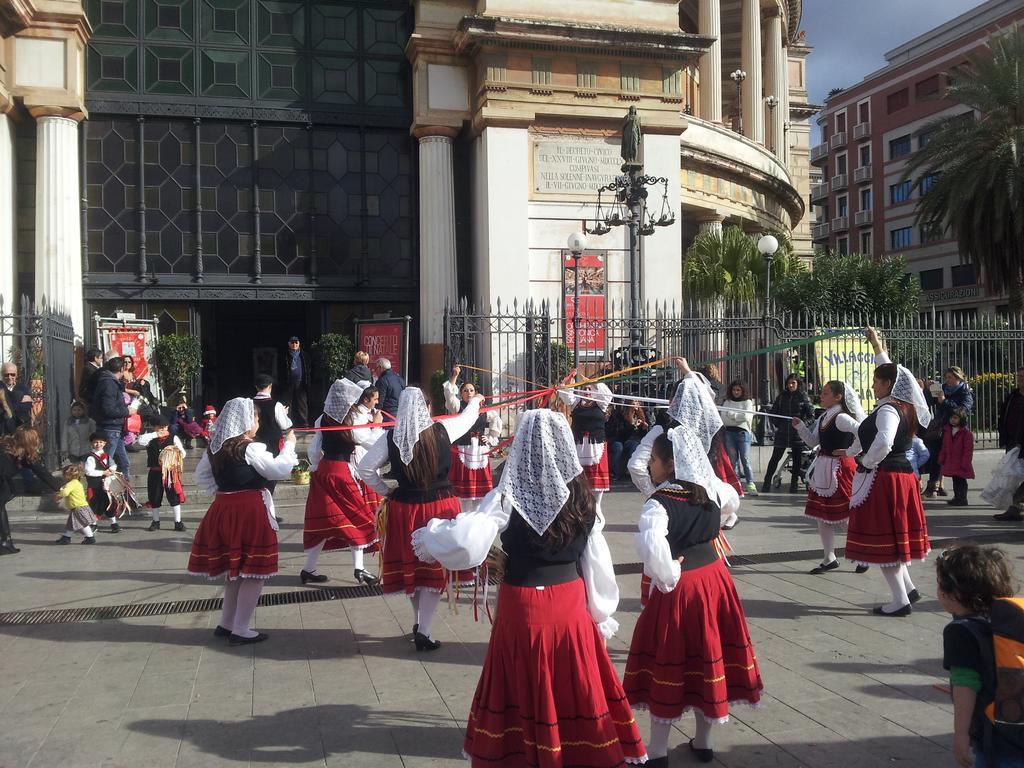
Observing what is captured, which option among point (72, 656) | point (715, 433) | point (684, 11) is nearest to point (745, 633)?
point (715, 433)

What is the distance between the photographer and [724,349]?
649 inches

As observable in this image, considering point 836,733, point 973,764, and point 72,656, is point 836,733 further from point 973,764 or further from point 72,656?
point 72,656

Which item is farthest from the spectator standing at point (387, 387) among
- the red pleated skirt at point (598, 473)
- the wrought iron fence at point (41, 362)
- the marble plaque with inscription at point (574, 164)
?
the marble plaque with inscription at point (574, 164)

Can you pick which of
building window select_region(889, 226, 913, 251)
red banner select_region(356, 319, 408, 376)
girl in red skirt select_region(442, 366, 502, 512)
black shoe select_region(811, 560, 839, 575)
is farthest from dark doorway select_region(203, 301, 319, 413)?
building window select_region(889, 226, 913, 251)

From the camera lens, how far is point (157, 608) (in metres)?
7.45

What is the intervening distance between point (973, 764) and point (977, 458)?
616 inches

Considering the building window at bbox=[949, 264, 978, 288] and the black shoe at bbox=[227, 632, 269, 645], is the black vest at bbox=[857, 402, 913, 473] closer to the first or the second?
the black shoe at bbox=[227, 632, 269, 645]

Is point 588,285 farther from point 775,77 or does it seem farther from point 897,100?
point 897,100

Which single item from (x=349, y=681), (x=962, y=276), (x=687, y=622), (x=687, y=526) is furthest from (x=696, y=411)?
(x=962, y=276)

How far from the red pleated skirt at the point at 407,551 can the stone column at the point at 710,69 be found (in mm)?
22716

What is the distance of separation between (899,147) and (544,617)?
188 feet

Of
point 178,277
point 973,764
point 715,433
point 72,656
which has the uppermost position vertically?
point 178,277

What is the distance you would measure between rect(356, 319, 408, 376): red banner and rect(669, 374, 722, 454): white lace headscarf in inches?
527

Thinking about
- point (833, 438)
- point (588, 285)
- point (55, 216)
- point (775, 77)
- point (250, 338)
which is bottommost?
point (833, 438)
